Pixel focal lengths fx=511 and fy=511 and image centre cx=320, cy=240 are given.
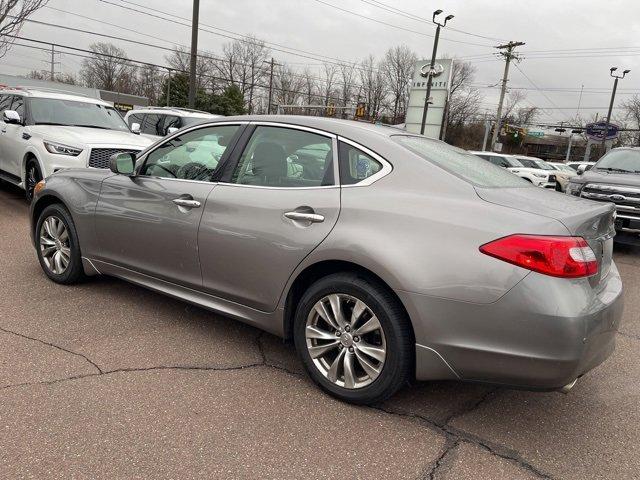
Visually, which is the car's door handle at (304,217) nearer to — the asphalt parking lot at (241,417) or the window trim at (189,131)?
the window trim at (189,131)

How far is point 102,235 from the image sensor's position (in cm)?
410

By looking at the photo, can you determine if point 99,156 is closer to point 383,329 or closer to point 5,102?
point 5,102

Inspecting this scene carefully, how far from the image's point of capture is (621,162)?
9.20 meters

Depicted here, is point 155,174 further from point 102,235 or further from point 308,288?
point 308,288

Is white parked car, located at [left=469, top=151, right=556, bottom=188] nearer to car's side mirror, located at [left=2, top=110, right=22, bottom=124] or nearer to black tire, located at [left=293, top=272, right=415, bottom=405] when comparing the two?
car's side mirror, located at [left=2, top=110, right=22, bottom=124]

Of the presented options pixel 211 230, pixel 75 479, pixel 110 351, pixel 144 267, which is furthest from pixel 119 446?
pixel 144 267

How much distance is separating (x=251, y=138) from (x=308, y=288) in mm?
1135

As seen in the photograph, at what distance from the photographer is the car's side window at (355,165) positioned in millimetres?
2930

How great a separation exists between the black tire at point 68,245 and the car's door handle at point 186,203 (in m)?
1.35

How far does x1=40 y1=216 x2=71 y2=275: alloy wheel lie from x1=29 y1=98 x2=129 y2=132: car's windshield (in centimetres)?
447

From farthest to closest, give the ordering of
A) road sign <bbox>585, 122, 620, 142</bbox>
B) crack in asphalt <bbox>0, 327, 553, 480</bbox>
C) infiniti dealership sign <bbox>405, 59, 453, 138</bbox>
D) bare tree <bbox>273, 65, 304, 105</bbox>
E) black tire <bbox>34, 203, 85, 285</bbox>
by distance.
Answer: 1. bare tree <bbox>273, 65, 304, 105</bbox>
2. road sign <bbox>585, 122, 620, 142</bbox>
3. infiniti dealership sign <bbox>405, 59, 453, 138</bbox>
4. black tire <bbox>34, 203, 85, 285</bbox>
5. crack in asphalt <bbox>0, 327, 553, 480</bbox>

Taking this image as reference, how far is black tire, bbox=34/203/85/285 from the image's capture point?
4355mm

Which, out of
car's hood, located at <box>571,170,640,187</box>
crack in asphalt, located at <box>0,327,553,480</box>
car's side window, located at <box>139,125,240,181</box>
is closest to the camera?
crack in asphalt, located at <box>0,327,553,480</box>

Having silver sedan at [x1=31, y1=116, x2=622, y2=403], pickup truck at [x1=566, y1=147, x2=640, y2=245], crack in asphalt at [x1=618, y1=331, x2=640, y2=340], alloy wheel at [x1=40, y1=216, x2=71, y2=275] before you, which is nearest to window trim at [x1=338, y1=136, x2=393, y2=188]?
silver sedan at [x1=31, y1=116, x2=622, y2=403]
